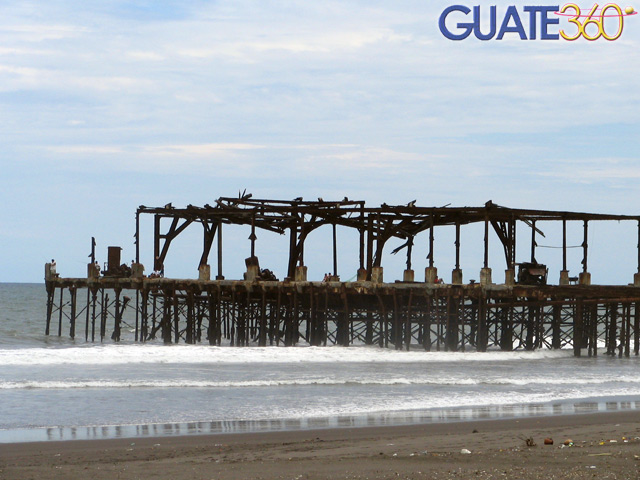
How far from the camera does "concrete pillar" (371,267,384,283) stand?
1390 inches

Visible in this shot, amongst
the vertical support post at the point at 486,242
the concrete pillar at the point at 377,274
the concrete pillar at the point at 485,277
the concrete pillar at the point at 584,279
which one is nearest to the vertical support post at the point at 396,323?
the concrete pillar at the point at 377,274

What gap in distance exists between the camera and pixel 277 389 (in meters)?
21.4

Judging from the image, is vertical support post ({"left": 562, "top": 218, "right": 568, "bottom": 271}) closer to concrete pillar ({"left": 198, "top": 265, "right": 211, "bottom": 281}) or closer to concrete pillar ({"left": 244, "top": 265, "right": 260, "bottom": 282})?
concrete pillar ({"left": 244, "top": 265, "right": 260, "bottom": 282})

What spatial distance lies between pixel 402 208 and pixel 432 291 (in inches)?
128

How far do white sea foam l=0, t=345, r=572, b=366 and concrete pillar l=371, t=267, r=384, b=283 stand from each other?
103 inches

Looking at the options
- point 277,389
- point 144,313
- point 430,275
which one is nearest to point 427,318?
point 430,275

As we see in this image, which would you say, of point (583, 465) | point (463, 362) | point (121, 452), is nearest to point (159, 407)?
point (121, 452)

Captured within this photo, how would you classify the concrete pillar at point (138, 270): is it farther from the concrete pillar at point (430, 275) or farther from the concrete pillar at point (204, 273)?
the concrete pillar at point (430, 275)

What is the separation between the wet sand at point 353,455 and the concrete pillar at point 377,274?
20218 millimetres

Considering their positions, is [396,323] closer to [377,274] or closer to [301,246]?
[377,274]

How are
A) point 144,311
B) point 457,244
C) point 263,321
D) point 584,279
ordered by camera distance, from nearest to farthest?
point 457,244 < point 263,321 < point 584,279 < point 144,311

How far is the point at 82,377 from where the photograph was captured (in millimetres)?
23141

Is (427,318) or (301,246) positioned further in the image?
(301,246)

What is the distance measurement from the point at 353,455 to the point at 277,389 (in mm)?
9658
